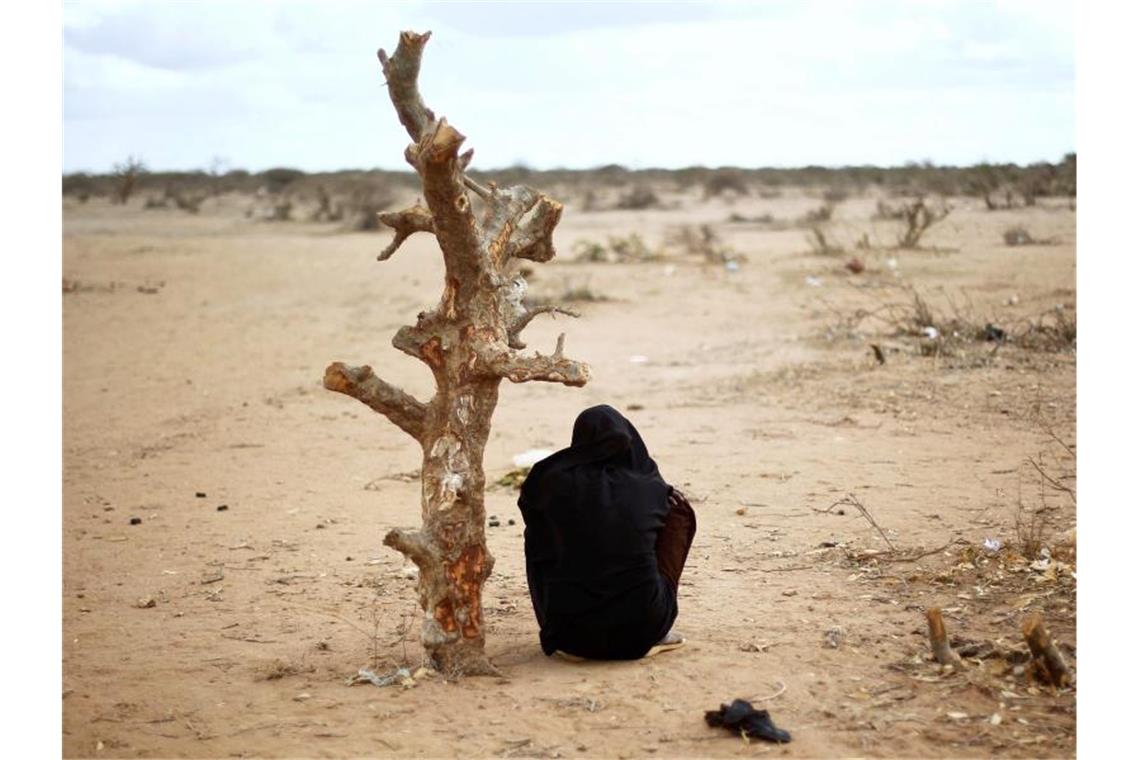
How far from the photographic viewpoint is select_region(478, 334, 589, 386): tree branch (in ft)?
14.1

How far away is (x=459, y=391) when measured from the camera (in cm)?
448

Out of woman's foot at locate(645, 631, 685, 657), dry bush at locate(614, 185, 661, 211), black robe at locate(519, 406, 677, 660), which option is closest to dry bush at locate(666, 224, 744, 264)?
dry bush at locate(614, 185, 661, 211)

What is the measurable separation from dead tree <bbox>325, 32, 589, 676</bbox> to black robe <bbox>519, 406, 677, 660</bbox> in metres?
0.24

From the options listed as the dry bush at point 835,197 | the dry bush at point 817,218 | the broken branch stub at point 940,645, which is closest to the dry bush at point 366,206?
the dry bush at point 817,218

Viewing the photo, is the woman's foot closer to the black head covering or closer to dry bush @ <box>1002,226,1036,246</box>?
the black head covering

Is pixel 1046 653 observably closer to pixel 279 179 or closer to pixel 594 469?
pixel 594 469

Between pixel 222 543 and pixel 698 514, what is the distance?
270 centimetres

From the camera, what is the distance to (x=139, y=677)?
15.3 feet

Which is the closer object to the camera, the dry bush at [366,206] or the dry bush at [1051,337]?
the dry bush at [1051,337]

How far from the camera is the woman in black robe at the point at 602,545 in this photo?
14.6 ft

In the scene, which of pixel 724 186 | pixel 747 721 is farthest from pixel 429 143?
pixel 724 186

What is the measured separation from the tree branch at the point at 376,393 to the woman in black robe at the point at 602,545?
0.48 m

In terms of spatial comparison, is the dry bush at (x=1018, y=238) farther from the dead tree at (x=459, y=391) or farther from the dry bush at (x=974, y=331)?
the dead tree at (x=459, y=391)

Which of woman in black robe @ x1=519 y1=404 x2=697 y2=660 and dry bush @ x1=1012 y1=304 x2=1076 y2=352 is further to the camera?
dry bush @ x1=1012 y1=304 x2=1076 y2=352
